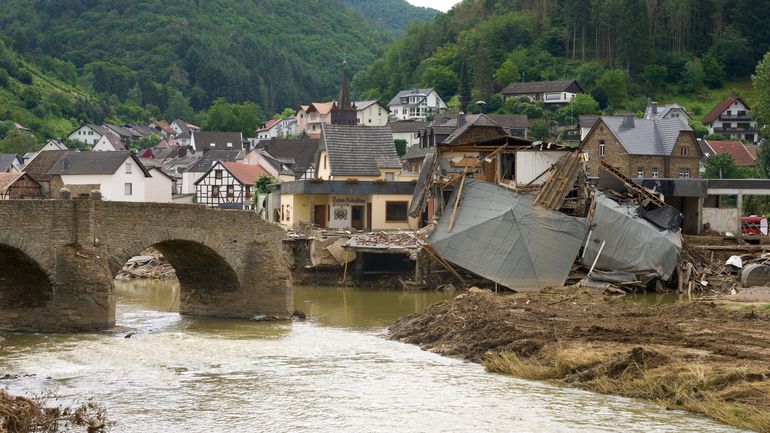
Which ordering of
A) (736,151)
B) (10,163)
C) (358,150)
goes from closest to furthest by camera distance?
1. (358,150)
2. (10,163)
3. (736,151)

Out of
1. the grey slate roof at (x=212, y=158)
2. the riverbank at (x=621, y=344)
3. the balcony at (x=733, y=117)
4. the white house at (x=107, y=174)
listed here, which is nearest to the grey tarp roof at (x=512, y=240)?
the riverbank at (x=621, y=344)

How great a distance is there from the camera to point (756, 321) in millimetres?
26141

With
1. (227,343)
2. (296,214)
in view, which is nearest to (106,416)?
(227,343)

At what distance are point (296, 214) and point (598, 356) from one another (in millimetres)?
32671

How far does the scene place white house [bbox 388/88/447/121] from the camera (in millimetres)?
134000

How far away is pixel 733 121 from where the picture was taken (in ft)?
360

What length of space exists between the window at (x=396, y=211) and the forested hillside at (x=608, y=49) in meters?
68.1

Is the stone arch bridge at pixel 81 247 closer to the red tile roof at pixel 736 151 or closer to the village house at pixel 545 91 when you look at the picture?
the red tile roof at pixel 736 151

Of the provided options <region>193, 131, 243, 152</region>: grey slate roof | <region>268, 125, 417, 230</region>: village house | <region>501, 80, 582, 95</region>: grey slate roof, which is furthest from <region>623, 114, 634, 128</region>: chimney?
<region>193, 131, 243, 152</region>: grey slate roof

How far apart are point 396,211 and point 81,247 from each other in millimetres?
27869

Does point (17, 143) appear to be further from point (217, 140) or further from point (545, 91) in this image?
point (545, 91)

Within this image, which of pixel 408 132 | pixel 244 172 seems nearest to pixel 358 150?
pixel 244 172

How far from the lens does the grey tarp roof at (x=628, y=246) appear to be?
42125mm

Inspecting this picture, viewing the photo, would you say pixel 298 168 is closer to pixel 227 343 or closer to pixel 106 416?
pixel 227 343
